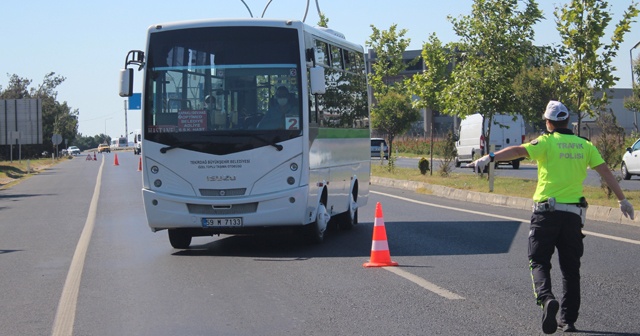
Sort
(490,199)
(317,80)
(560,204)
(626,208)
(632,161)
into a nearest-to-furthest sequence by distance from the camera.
Answer: (560,204) → (626,208) → (317,80) → (490,199) → (632,161)

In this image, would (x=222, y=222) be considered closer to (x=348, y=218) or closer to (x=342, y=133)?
(x=342, y=133)

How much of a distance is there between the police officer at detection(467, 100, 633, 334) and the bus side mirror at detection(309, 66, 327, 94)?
5.66 m

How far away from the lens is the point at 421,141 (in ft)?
245

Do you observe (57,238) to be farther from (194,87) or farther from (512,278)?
(512,278)

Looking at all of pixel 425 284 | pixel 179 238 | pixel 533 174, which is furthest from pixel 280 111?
pixel 533 174

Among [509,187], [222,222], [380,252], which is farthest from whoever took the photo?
[509,187]

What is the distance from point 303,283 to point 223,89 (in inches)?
152

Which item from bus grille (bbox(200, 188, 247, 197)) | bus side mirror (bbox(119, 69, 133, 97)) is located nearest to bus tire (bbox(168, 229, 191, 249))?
bus grille (bbox(200, 188, 247, 197))

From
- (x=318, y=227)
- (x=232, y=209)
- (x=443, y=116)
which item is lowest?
(x=318, y=227)

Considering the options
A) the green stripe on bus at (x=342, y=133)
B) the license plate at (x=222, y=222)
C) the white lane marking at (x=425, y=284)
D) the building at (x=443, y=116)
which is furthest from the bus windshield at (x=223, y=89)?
the building at (x=443, y=116)

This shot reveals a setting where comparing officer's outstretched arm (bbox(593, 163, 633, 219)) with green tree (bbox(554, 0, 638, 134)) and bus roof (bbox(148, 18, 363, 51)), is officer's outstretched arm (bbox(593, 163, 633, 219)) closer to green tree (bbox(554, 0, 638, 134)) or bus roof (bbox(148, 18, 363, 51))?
bus roof (bbox(148, 18, 363, 51))

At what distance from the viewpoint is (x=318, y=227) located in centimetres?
1353

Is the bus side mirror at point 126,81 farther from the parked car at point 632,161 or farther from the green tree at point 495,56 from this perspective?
the parked car at point 632,161

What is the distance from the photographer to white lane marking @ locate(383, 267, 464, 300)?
897cm
